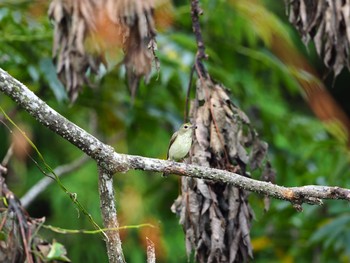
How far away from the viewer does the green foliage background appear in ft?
15.5

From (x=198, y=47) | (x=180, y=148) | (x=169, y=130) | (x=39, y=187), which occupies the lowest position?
(x=180, y=148)

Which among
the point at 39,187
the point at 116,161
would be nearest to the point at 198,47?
the point at 116,161

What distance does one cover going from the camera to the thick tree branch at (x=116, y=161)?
2.54 metres

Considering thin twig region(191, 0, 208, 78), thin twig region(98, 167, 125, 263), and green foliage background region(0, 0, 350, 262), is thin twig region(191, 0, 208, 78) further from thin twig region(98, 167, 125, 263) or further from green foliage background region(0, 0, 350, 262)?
thin twig region(98, 167, 125, 263)

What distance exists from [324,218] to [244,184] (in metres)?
2.92

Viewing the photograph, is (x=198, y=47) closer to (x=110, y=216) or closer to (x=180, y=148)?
(x=180, y=148)

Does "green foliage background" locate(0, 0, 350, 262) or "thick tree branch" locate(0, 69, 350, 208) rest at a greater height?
"green foliage background" locate(0, 0, 350, 262)

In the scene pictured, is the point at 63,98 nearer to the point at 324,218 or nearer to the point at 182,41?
the point at 182,41

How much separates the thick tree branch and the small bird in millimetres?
554

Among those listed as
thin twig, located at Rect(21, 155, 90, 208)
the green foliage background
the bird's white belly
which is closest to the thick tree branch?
the bird's white belly

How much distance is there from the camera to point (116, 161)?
2.63 metres

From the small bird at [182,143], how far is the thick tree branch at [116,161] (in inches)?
21.8

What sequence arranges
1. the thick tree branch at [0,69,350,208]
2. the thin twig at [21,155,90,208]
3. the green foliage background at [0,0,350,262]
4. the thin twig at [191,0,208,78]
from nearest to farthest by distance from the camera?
the thick tree branch at [0,69,350,208], the thin twig at [191,0,208,78], the green foliage background at [0,0,350,262], the thin twig at [21,155,90,208]

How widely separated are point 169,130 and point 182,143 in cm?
230
